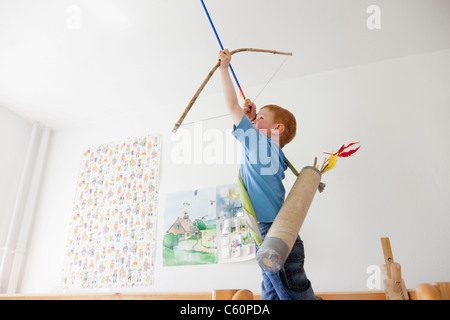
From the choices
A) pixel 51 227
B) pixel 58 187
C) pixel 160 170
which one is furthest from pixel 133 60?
pixel 51 227

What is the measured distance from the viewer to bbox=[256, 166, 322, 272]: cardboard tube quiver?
730 mm

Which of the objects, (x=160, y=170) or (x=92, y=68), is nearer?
(x=92, y=68)

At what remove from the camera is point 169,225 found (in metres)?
2.17

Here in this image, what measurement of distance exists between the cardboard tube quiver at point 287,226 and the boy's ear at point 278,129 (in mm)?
323

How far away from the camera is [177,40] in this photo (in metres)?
1.96

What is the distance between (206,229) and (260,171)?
3.34 ft

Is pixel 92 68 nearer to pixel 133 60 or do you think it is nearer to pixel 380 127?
pixel 133 60

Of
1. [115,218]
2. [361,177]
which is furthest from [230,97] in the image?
[115,218]

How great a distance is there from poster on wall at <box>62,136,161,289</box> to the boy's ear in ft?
4.04

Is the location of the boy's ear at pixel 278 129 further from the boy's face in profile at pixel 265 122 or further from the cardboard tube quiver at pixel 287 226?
the cardboard tube quiver at pixel 287 226
